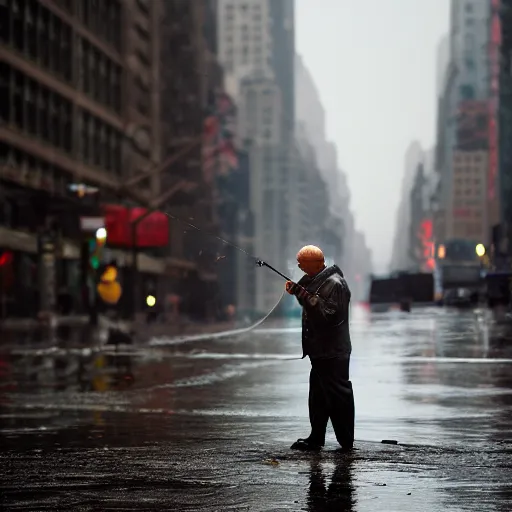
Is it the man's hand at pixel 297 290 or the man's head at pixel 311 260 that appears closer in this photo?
the man's hand at pixel 297 290

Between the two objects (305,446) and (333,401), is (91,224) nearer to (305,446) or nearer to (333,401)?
(305,446)

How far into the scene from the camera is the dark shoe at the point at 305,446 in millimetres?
11898

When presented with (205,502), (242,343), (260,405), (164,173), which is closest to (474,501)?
(205,502)

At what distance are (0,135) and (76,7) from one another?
15.6 m

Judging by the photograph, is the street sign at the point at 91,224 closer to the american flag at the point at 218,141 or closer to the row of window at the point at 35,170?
the row of window at the point at 35,170

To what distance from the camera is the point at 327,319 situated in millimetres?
11773

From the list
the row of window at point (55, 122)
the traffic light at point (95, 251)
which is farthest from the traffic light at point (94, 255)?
the row of window at point (55, 122)

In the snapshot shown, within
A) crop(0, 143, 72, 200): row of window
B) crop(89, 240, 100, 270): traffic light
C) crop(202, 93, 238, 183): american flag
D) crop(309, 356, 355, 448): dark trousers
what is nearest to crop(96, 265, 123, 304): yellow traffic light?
crop(89, 240, 100, 270): traffic light

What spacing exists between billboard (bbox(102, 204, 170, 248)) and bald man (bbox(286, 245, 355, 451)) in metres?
64.7

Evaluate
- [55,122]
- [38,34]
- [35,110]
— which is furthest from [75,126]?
[38,34]

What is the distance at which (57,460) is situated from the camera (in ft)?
37.5

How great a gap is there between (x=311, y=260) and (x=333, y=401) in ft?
4.23

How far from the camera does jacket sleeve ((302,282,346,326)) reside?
11703 mm

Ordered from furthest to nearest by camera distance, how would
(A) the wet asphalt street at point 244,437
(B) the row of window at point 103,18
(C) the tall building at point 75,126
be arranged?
(B) the row of window at point 103,18
(C) the tall building at point 75,126
(A) the wet asphalt street at point 244,437
